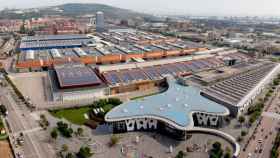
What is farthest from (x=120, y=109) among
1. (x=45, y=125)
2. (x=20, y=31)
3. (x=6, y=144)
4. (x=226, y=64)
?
(x=20, y=31)

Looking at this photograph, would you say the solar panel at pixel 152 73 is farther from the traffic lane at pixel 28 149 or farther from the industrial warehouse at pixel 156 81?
the traffic lane at pixel 28 149

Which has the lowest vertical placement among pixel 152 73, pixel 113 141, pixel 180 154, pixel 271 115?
pixel 180 154

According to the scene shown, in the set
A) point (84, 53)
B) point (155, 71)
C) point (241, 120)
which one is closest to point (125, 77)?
point (155, 71)

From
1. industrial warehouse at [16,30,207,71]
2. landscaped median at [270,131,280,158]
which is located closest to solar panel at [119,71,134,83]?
industrial warehouse at [16,30,207,71]

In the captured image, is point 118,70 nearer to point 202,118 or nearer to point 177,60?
point 177,60

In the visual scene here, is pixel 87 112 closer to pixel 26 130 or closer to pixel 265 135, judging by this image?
pixel 26 130

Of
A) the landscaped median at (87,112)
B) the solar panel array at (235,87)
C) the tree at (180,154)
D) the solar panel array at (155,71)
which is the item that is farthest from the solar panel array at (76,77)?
the tree at (180,154)

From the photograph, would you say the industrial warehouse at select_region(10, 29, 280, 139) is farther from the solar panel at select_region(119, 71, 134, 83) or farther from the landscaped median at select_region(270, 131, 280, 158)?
the landscaped median at select_region(270, 131, 280, 158)
